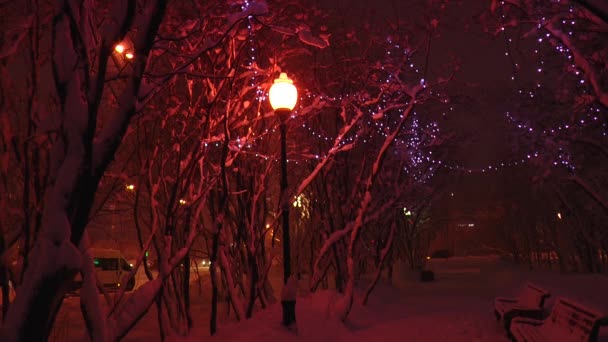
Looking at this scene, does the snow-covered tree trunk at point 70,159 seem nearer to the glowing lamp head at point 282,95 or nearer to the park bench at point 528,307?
the glowing lamp head at point 282,95

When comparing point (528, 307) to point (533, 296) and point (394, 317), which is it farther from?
point (394, 317)

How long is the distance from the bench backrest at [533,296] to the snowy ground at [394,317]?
720 millimetres

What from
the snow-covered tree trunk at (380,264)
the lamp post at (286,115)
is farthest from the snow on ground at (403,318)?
the snow-covered tree trunk at (380,264)

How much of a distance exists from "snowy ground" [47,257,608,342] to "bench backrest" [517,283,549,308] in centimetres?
72

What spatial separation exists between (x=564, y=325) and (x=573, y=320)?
15.3 inches

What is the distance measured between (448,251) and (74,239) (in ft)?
176

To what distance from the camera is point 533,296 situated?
1019 centimetres

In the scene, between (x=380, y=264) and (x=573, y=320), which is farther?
(x=380, y=264)

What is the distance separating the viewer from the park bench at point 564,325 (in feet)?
19.0

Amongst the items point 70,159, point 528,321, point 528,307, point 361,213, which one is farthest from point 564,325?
point 361,213

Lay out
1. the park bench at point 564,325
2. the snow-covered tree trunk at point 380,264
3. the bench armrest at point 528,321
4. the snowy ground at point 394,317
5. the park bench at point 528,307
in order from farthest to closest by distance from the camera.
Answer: the snow-covered tree trunk at point 380,264
the snowy ground at point 394,317
the park bench at point 528,307
the bench armrest at point 528,321
the park bench at point 564,325

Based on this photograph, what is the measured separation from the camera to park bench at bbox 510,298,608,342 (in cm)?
580

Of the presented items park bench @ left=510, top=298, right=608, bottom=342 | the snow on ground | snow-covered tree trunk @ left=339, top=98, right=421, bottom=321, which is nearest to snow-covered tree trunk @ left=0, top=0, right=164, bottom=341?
the snow on ground

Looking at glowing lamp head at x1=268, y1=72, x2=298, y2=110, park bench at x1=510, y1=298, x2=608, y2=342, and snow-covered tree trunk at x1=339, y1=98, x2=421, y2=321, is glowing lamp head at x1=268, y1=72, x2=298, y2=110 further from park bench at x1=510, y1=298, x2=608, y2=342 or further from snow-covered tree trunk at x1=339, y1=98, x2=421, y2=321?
park bench at x1=510, y1=298, x2=608, y2=342
